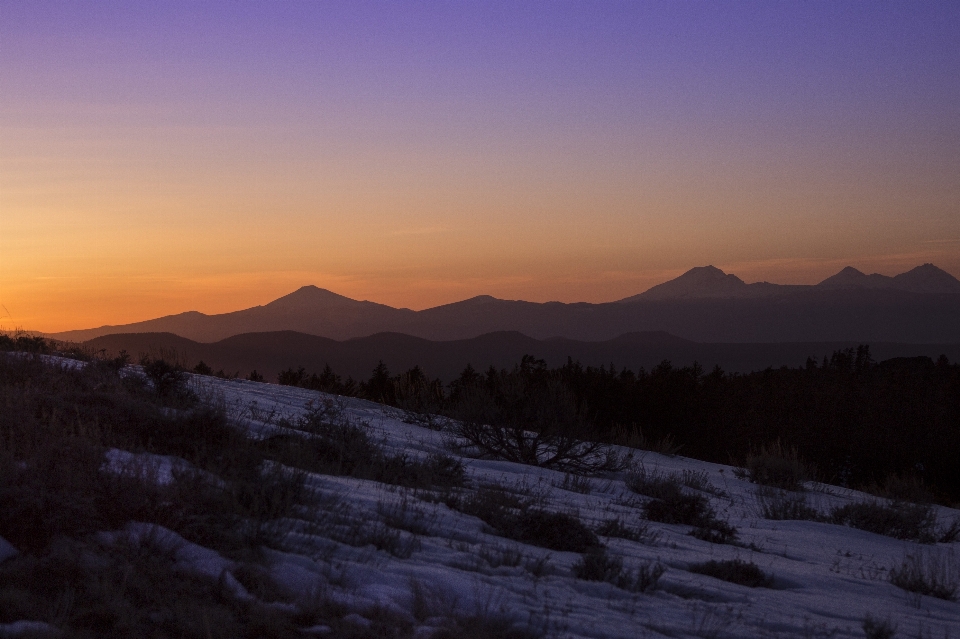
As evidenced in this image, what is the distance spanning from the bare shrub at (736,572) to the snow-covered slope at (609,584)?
0.34 ft

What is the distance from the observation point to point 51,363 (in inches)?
361

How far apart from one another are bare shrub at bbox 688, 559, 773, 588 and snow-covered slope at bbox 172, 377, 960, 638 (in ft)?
0.34

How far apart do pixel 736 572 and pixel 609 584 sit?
1174 mm

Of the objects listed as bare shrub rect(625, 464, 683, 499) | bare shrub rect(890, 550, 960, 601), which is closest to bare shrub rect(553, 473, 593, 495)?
bare shrub rect(625, 464, 683, 499)

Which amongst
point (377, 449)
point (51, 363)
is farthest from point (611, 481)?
point (51, 363)

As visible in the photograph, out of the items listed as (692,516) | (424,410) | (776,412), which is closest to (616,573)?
(692,516)

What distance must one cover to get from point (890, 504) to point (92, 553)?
8666mm

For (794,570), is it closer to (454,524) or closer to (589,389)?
(454,524)

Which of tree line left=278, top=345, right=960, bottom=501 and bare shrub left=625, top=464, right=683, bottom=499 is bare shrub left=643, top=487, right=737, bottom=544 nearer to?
bare shrub left=625, top=464, right=683, bottom=499

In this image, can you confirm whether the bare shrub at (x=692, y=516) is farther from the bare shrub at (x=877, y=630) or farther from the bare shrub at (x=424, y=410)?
the bare shrub at (x=424, y=410)

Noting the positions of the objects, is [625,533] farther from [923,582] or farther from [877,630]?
[877,630]

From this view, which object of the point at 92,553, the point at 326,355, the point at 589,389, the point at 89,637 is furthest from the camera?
the point at 326,355

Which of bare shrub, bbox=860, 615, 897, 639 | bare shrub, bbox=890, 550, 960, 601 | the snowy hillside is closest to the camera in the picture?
the snowy hillside

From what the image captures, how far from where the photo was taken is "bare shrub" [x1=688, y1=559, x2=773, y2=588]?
5.48 m
